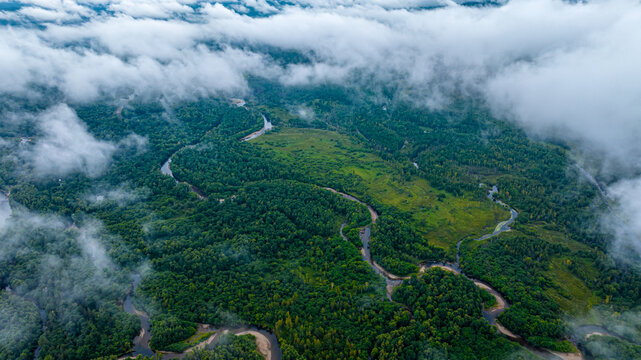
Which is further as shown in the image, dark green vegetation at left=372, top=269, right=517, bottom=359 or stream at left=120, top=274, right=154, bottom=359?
stream at left=120, top=274, right=154, bottom=359

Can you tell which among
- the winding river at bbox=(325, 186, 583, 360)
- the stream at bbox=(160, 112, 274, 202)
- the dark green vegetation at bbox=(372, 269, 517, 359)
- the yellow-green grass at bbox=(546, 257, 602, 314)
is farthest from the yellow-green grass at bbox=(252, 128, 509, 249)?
the dark green vegetation at bbox=(372, 269, 517, 359)

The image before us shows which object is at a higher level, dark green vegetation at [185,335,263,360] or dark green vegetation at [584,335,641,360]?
dark green vegetation at [584,335,641,360]

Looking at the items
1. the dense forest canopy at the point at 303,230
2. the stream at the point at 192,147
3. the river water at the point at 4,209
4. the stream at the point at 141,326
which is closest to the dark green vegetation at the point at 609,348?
the dense forest canopy at the point at 303,230

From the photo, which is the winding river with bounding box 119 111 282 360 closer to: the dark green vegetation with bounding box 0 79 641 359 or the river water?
the dark green vegetation with bounding box 0 79 641 359

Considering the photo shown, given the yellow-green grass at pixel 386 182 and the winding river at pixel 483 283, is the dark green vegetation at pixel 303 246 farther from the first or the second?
the winding river at pixel 483 283

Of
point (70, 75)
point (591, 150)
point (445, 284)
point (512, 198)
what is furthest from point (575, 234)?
point (70, 75)

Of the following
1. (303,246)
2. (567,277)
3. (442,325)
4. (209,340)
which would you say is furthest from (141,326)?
(567,277)

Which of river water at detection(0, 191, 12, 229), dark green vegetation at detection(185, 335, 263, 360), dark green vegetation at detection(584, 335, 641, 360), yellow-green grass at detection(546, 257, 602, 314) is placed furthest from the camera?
river water at detection(0, 191, 12, 229)
